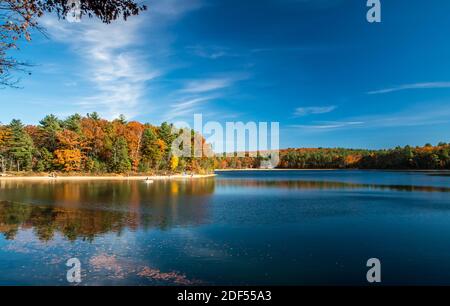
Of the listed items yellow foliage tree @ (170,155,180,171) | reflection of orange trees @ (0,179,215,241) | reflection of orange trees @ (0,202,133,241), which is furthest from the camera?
yellow foliage tree @ (170,155,180,171)

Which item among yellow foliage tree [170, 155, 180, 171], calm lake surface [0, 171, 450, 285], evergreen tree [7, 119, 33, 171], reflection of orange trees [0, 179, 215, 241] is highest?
evergreen tree [7, 119, 33, 171]

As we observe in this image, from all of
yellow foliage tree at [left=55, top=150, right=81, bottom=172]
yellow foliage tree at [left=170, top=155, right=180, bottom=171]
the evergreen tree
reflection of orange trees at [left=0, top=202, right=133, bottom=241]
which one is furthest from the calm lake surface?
yellow foliage tree at [left=170, top=155, right=180, bottom=171]

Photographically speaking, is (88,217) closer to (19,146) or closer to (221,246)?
(221,246)

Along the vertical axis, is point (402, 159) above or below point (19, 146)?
below

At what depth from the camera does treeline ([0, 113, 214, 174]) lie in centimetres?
7288

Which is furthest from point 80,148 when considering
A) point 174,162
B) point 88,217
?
point 88,217

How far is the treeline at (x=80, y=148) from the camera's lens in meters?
72.9

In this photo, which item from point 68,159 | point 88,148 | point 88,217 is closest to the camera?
point 88,217

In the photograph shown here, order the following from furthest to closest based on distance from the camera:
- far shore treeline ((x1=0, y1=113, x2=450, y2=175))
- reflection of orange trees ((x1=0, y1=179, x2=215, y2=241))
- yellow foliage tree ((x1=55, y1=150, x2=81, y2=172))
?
far shore treeline ((x1=0, y1=113, x2=450, y2=175))
yellow foliage tree ((x1=55, y1=150, x2=81, y2=172))
reflection of orange trees ((x1=0, y1=179, x2=215, y2=241))

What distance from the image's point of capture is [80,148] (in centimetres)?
7556

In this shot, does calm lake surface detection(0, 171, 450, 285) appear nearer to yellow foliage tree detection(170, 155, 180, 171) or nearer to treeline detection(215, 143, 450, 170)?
yellow foliage tree detection(170, 155, 180, 171)

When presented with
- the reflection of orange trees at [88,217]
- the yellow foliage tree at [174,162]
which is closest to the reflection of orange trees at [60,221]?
the reflection of orange trees at [88,217]

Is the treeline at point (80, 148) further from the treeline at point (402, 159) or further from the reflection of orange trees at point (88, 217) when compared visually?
the treeline at point (402, 159)
